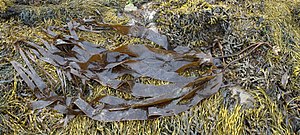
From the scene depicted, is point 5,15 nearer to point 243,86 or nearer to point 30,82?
point 30,82

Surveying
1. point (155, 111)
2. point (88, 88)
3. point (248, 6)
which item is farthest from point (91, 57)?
point (248, 6)

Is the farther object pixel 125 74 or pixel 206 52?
pixel 206 52

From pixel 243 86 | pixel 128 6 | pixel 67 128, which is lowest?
pixel 67 128
